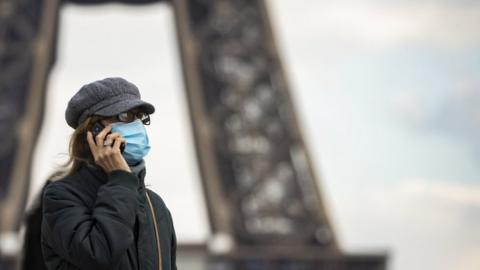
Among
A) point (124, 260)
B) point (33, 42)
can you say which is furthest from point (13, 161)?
point (124, 260)

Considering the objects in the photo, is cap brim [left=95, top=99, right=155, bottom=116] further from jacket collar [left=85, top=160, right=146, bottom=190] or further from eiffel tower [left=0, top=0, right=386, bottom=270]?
eiffel tower [left=0, top=0, right=386, bottom=270]

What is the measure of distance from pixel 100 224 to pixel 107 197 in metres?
0.05

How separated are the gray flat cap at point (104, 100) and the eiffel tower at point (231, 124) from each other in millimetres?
17499

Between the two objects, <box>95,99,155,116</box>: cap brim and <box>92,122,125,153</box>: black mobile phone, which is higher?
<box>95,99,155,116</box>: cap brim

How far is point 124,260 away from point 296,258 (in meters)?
18.0

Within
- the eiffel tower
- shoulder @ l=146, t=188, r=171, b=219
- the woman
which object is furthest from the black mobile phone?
the eiffel tower

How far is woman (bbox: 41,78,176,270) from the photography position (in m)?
2.60

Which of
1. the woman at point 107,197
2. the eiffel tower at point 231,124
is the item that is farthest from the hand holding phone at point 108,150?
the eiffel tower at point 231,124

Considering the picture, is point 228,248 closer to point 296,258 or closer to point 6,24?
point 296,258

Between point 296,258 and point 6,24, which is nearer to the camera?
point 296,258

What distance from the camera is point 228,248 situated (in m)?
20.2

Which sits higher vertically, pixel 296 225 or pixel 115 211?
pixel 296 225

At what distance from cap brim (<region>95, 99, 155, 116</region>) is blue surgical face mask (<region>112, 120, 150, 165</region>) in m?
0.02

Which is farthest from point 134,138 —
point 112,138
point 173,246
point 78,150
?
point 173,246
